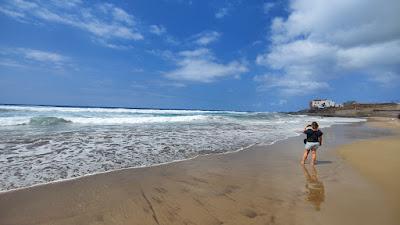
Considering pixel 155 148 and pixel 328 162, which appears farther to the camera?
pixel 155 148

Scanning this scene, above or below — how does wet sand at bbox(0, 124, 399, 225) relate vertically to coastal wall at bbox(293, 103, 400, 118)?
below

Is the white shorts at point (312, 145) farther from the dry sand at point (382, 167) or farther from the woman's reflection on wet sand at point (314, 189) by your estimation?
the woman's reflection on wet sand at point (314, 189)

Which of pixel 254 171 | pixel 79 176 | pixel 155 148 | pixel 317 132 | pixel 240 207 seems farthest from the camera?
pixel 155 148

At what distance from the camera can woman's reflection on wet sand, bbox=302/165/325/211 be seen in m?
4.65

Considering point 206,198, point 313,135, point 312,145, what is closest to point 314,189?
point 206,198

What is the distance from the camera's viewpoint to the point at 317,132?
8125 millimetres

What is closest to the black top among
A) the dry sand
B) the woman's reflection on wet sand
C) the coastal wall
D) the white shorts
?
the white shorts

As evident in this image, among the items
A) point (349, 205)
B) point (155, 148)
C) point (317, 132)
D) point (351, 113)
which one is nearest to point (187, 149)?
point (155, 148)

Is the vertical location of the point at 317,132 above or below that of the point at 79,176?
above

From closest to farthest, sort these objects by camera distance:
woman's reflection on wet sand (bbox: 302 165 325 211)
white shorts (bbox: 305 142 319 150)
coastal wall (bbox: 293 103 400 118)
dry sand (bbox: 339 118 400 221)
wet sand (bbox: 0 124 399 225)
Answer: wet sand (bbox: 0 124 399 225)
woman's reflection on wet sand (bbox: 302 165 325 211)
dry sand (bbox: 339 118 400 221)
white shorts (bbox: 305 142 319 150)
coastal wall (bbox: 293 103 400 118)

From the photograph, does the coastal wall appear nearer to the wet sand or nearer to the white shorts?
the white shorts

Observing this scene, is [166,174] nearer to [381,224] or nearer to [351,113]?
[381,224]

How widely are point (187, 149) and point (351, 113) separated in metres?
65.8

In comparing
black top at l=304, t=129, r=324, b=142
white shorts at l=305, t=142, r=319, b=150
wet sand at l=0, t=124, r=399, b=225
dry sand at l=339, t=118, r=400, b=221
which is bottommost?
wet sand at l=0, t=124, r=399, b=225
